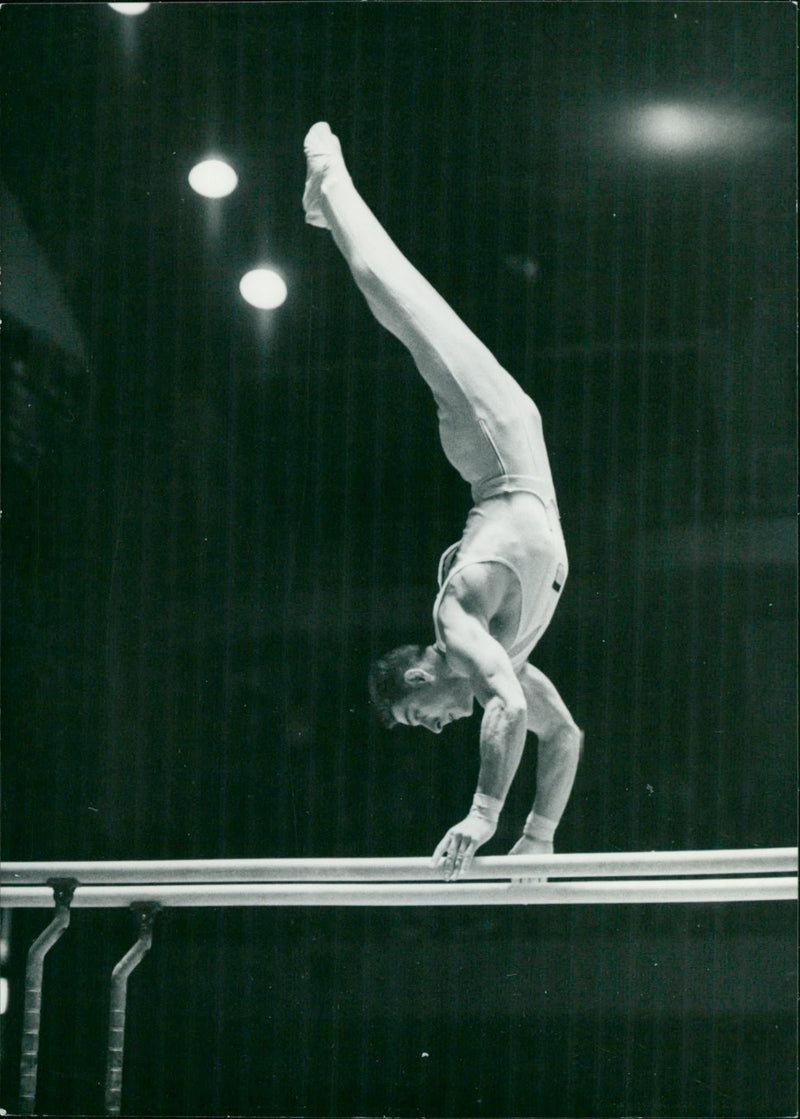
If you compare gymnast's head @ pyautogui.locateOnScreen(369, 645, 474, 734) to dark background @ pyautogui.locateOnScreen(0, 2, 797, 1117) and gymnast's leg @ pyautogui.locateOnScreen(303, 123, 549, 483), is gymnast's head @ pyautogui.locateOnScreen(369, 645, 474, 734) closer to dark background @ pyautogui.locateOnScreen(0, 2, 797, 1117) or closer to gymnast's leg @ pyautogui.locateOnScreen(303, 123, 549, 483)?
dark background @ pyautogui.locateOnScreen(0, 2, 797, 1117)

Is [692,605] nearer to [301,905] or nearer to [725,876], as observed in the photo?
[725,876]

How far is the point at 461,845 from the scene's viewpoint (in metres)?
2.92

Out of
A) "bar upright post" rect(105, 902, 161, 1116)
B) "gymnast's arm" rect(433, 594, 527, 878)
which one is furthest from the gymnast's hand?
"bar upright post" rect(105, 902, 161, 1116)

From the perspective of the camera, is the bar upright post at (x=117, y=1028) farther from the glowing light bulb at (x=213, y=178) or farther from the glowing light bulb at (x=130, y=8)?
the glowing light bulb at (x=130, y=8)

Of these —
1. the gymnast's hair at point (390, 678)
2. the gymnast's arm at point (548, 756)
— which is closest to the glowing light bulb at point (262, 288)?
the gymnast's hair at point (390, 678)

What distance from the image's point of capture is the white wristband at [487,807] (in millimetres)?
→ 2945

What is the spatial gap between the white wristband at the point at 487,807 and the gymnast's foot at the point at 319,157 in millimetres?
1449

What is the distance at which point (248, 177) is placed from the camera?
3.36 m

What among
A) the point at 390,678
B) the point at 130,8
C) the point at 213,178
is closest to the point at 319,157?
the point at 213,178

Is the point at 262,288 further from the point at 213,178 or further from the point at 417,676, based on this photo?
the point at 417,676

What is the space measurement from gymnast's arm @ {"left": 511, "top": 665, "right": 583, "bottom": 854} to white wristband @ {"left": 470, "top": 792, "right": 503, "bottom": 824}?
25 cm

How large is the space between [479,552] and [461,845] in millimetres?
660

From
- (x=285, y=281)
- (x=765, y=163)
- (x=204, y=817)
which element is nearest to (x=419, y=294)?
(x=285, y=281)

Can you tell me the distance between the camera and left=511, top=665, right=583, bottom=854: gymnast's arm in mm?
3172
